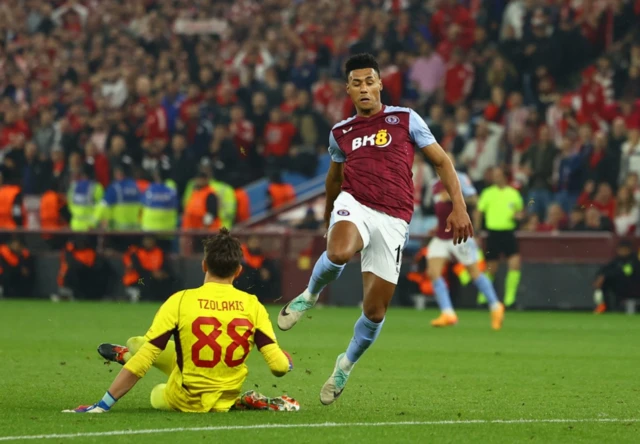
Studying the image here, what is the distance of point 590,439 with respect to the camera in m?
6.82

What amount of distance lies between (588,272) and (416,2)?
7236 mm

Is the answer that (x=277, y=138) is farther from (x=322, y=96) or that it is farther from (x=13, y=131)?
(x=13, y=131)

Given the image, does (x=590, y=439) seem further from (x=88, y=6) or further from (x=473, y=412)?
(x=88, y=6)

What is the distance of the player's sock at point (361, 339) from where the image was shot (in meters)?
8.24

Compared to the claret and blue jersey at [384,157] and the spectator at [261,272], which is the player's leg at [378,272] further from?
the spectator at [261,272]

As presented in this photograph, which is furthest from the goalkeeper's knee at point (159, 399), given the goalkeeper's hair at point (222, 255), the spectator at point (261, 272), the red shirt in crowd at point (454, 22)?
the red shirt in crowd at point (454, 22)

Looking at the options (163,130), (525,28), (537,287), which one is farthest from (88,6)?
(537,287)

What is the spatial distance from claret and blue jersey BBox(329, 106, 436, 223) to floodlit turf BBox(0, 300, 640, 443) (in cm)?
134

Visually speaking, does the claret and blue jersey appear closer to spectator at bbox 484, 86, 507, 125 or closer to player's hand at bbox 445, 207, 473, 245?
player's hand at bbox 445, 207, 473, 245

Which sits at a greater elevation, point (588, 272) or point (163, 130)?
point (163, 130)

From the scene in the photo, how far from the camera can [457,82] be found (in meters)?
21.8

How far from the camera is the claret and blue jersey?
818cm

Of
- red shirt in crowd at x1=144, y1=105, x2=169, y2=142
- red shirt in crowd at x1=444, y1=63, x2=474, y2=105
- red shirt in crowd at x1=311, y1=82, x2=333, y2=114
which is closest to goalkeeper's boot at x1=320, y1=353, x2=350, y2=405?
red shirt in crowd at x1=444, y1=63, x2=474, y2=105

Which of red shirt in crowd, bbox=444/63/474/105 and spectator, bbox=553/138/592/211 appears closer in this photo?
spectator, bbox=553/138/592/211
